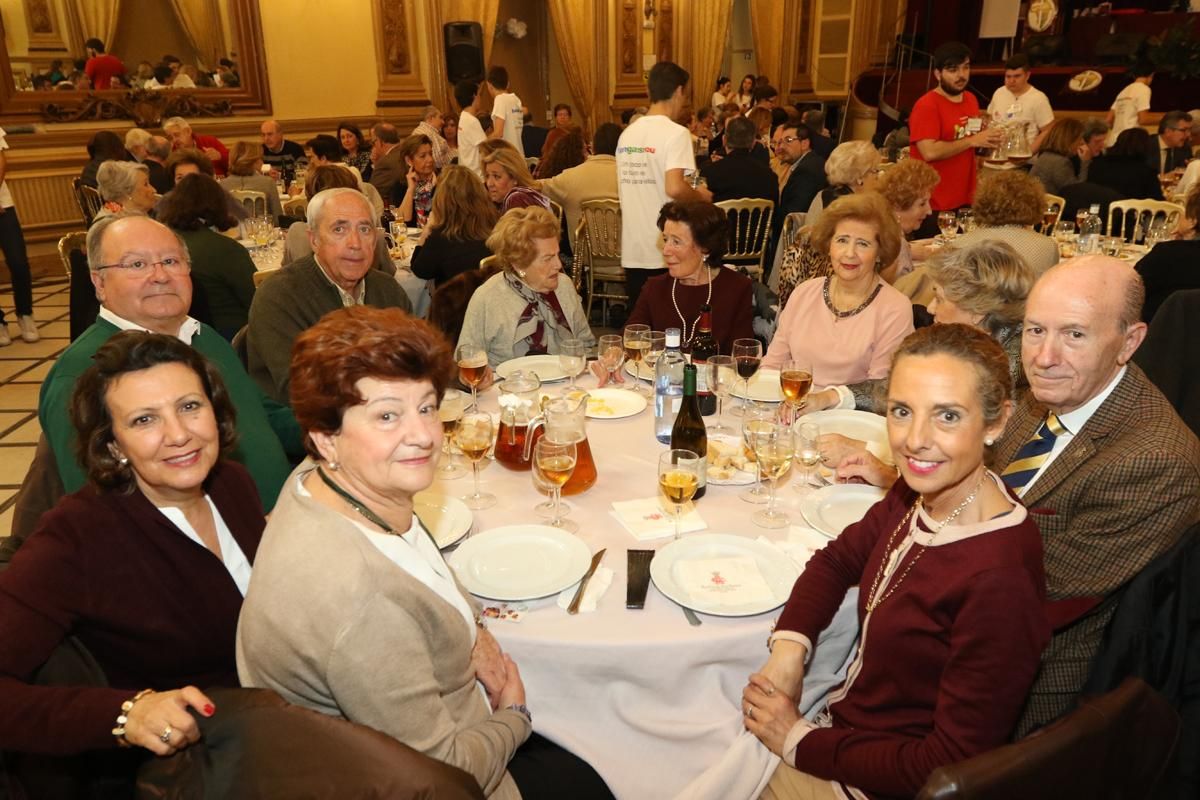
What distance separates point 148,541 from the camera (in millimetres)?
1556

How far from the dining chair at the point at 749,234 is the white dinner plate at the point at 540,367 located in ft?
10.4

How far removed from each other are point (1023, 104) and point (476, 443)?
690 cm

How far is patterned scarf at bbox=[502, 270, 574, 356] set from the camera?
3.23 metres

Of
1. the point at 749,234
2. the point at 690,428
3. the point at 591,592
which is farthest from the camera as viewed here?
the point at 749,234

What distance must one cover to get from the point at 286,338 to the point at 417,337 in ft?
5.76

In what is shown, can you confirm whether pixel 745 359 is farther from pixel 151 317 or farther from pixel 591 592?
pixel 151 317

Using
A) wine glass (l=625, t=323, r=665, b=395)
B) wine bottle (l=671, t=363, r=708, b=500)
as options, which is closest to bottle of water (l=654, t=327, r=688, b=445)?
wine bottle (l=671, t=363, r=708, b=500)

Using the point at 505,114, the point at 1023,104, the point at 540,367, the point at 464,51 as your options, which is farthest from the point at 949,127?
the point at 464,51

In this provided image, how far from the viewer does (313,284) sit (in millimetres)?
3035

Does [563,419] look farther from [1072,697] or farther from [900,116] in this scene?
[900,116]

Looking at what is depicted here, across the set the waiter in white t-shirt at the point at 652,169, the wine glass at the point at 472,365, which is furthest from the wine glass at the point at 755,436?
the waiter in white t-shirt at the point at 652,169

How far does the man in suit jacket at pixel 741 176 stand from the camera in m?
6.05

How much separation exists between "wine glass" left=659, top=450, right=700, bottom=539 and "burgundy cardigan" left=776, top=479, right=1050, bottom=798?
0.29m

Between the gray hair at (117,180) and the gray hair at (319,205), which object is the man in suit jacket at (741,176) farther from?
the gray hair at (117,180)
